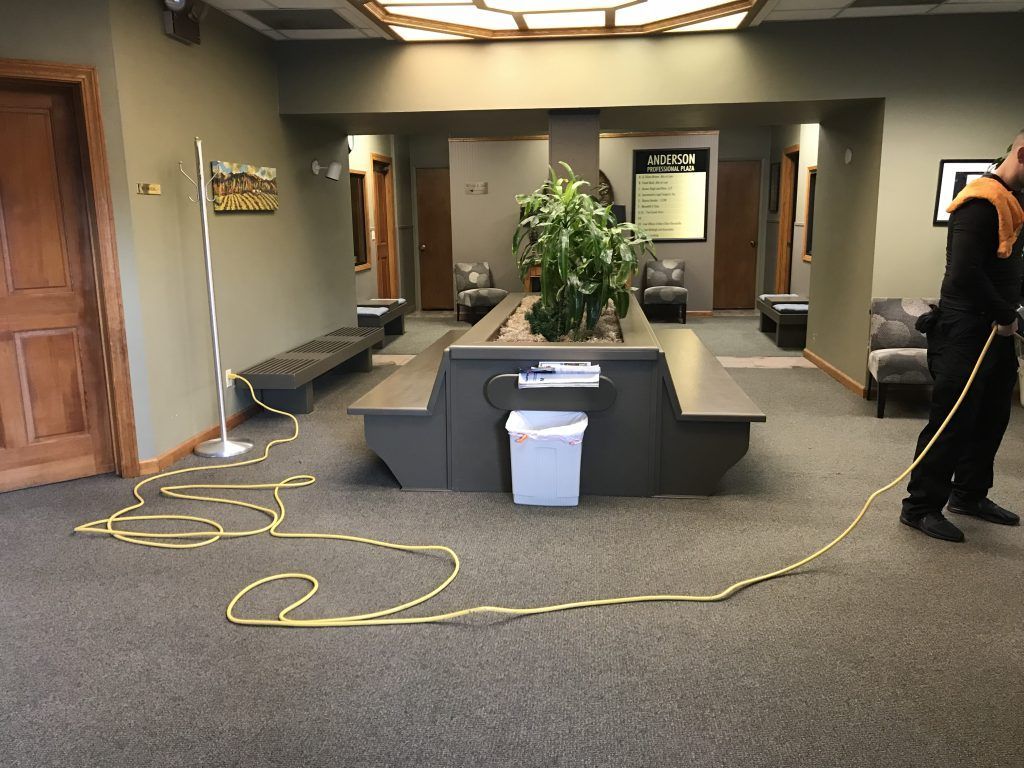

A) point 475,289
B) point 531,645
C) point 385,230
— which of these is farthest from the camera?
point 385,230

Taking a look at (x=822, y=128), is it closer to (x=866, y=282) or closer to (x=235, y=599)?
(x=866, y=282)

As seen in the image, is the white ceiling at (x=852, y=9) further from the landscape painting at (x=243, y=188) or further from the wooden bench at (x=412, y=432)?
the landscape painting at (x=243, y=188)

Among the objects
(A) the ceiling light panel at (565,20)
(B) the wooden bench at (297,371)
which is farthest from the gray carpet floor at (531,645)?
(A) the ceiling light panel at (565,20)

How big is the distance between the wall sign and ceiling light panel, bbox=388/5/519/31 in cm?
450

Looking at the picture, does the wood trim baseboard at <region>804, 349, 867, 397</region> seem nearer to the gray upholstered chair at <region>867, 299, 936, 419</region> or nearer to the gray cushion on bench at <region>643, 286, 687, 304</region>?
the gray upholstered chair at <region>867, 299, 936, 419</region>

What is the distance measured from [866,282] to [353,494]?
371cm

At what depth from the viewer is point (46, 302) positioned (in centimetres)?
368

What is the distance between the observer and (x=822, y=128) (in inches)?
248

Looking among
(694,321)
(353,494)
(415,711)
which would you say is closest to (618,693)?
(415,711)

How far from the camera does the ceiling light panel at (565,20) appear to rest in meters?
4.74

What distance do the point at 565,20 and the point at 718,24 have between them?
0.95m

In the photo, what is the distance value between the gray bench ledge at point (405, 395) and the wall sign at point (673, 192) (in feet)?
19.0

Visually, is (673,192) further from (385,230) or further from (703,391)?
(703,391)

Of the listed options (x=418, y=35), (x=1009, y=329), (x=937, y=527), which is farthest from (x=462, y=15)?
(x=937, y=527)
